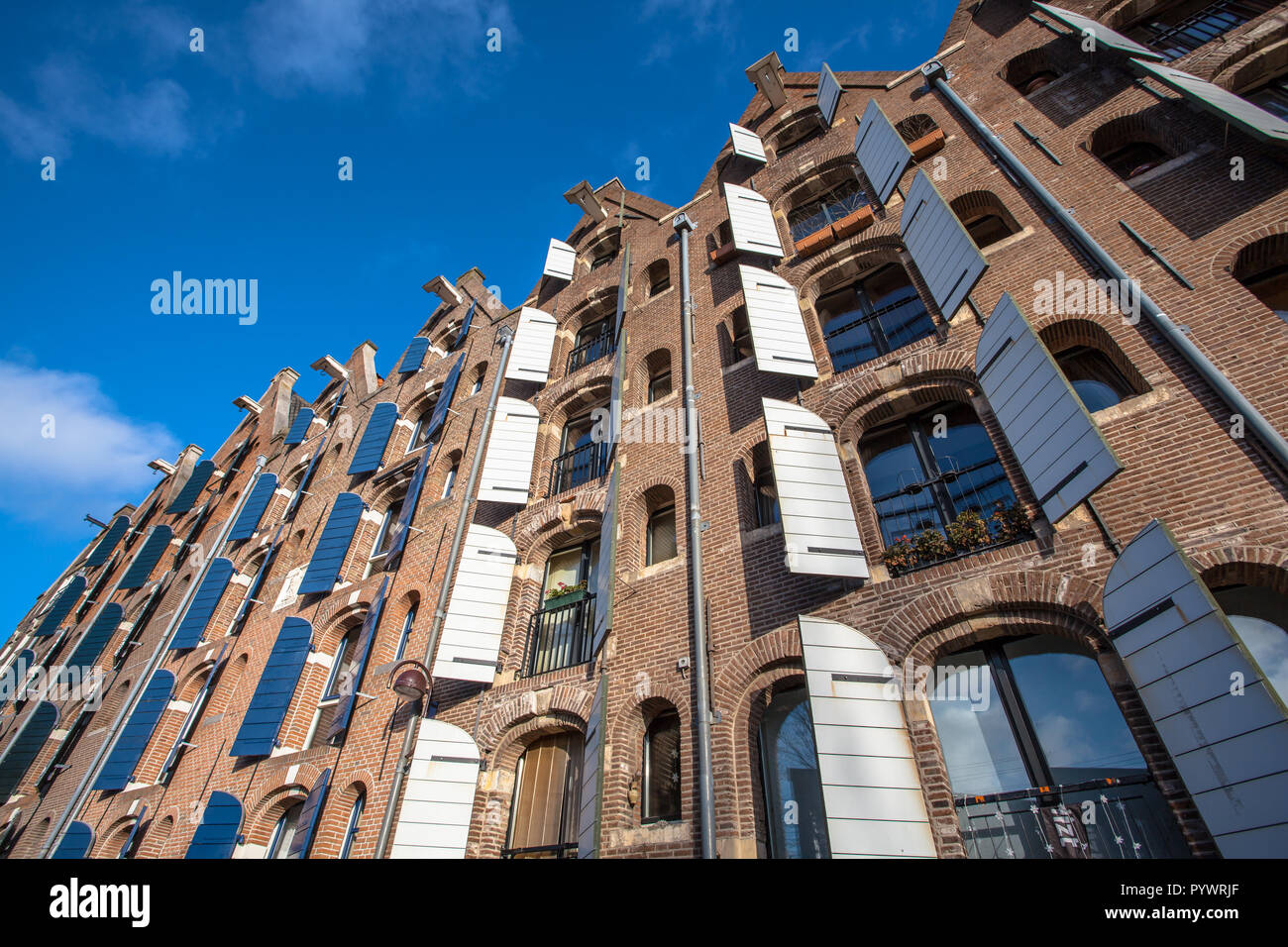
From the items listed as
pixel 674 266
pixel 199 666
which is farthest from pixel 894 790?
pixel 199 666

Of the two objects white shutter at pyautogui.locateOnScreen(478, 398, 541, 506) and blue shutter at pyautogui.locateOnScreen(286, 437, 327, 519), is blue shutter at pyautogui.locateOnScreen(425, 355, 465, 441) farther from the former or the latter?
blue shutter at pyautogui.locateOnScreen(286, 437, 327, 519)

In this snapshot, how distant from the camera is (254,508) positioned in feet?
67.6

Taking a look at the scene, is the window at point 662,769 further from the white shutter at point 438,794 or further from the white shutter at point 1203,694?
the white shutter at point 1203,694

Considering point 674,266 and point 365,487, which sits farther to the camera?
point 365,487

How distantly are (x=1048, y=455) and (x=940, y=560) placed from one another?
5.39ft

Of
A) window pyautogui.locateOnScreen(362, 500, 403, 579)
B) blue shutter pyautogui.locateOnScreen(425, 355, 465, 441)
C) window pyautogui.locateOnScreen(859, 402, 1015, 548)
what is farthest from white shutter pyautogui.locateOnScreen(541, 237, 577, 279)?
window pyautogui.locateOnScreen(859, 402, 1015, 548)

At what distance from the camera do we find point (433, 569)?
1312 cm

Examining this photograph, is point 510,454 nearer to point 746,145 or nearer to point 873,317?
point 873,317

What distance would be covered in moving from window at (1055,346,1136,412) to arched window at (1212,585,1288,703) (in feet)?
8.63

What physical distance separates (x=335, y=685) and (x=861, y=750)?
11.7 meters

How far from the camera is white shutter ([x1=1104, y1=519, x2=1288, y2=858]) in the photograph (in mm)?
4402

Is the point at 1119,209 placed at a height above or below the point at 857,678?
above
